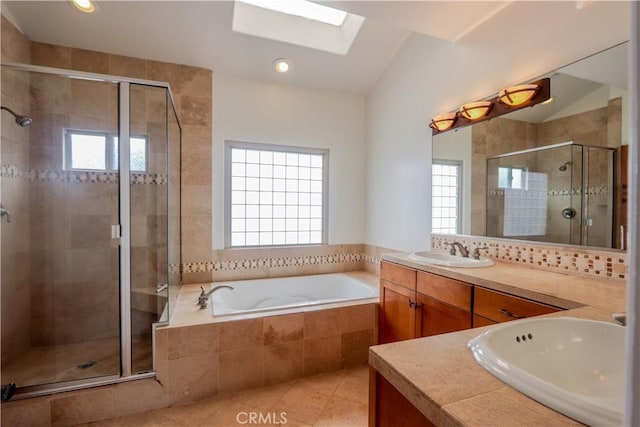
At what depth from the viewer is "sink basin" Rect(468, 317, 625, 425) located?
731 mm

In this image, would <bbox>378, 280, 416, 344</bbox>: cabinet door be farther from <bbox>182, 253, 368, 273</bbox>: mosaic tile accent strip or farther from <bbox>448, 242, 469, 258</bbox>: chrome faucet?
<bbox>182, 253, 368, 273</bbox>: mosaic tile accent strip

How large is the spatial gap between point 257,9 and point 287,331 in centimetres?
276

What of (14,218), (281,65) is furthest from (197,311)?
(281,65)

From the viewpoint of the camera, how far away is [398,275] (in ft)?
7.28

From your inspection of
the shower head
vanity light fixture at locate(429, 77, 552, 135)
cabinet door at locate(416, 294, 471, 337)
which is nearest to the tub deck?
cabinet door at locate(416, 294, 471, 337)

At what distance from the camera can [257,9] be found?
2646 mm

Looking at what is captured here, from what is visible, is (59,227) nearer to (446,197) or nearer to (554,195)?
(446,197)

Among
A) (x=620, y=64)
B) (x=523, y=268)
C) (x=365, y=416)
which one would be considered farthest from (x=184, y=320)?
(x=620, y=64)

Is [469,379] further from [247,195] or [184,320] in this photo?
Result: [247,195]

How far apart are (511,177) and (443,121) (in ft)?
2.37

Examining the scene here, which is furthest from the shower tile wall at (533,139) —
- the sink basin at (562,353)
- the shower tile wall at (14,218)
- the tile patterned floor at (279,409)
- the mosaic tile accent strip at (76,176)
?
the shower tile wall at (14,218)

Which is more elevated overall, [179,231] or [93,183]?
[93,183]

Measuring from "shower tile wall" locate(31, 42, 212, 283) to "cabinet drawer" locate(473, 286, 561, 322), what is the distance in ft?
8.04

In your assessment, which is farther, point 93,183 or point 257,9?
point 257,9
